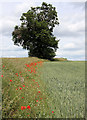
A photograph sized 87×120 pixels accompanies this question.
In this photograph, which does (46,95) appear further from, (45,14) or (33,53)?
(45,14)

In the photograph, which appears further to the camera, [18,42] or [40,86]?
[18,42]

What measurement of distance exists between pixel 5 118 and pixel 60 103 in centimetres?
250

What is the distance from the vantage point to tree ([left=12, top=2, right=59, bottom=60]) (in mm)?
29469

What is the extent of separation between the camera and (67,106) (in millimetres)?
5688

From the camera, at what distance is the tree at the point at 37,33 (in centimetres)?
2947

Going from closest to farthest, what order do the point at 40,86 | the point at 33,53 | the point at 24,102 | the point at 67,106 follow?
the point at 67,106, the point at 24,102, the point at 40,86, the point at 33,53

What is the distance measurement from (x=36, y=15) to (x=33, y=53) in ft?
30.0

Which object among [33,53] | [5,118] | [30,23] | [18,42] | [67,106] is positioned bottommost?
[5,118]

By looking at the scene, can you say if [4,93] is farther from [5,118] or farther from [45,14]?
[45,14]

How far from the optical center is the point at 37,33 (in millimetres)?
29531

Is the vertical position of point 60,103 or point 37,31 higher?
point 37,31

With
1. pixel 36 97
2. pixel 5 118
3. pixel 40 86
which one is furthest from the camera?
pixel 40 86

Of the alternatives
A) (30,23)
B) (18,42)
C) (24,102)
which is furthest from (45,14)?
(24,102)

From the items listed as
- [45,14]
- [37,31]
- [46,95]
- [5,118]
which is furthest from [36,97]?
[45,14]
